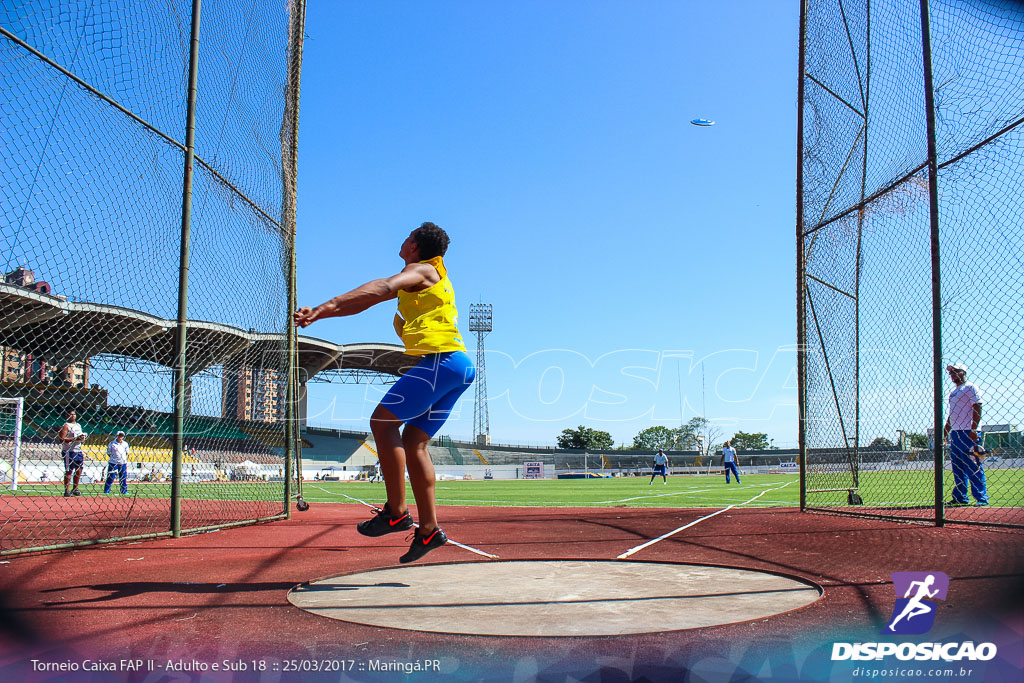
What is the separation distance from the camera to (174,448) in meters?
6.39

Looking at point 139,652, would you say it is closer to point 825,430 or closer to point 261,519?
point 261,519

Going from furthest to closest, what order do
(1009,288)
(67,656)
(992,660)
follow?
1. (1009,288)
2. (67,656)
3. (992,660)

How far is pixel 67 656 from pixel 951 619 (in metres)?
3.52

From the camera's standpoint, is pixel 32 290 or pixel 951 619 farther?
pixel 32 290

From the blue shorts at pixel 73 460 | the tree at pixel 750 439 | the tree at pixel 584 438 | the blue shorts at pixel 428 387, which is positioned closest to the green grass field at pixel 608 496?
the blue shorts at pixel 73 460

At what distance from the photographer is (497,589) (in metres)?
3.90

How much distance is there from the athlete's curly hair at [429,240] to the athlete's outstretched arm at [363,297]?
1.32 feet

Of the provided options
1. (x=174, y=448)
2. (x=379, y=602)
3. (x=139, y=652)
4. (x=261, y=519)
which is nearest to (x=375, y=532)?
(x=379, y=602)

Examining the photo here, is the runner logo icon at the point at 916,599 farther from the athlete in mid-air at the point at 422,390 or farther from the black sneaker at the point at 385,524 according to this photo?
the black sneaker at the point at 385,524

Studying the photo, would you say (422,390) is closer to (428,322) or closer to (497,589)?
(428,322)

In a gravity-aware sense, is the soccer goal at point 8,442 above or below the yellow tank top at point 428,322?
below

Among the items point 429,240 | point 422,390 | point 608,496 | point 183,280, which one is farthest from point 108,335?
point 608,496

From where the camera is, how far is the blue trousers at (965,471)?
791cm

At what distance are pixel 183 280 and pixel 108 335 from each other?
2.77 metres
